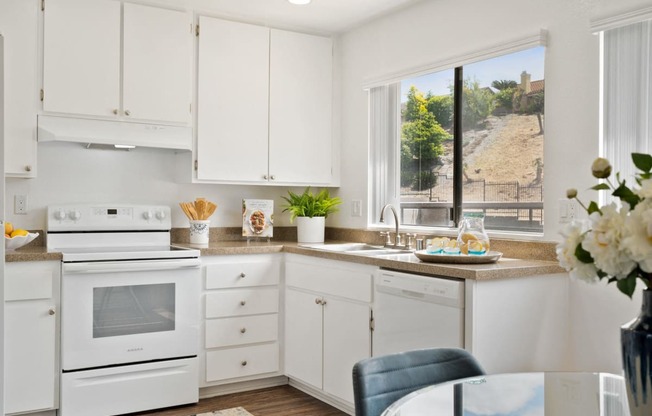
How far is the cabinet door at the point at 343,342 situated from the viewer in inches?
124

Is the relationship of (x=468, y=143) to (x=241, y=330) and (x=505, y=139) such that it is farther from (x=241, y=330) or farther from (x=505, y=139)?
(x=241, y=330)

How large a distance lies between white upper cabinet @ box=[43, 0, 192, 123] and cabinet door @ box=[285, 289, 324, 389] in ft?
4.30

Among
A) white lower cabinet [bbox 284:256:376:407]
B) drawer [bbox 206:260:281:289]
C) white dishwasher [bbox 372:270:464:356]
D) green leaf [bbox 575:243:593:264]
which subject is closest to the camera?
green leaf [bbox 575:243:593:264]

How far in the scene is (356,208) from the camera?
4.22 meters

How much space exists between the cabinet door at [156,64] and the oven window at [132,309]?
1021mm

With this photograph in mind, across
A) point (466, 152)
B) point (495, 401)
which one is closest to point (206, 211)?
point (466, 152)

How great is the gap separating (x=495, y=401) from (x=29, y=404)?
8.40 feet

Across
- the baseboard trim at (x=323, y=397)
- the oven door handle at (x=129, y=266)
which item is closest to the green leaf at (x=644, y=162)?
the baseboard trim at (x=323, y=397)

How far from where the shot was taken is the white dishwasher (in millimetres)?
2516

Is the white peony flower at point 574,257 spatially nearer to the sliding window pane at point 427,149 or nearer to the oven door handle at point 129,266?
the sliding window pane at point 427,149

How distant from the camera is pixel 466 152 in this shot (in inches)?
136

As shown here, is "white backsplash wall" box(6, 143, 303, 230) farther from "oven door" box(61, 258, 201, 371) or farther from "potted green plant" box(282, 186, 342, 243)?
"oven door" box(61, 258, 201, 371)

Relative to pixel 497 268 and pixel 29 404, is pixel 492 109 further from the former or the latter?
pixel 29 404

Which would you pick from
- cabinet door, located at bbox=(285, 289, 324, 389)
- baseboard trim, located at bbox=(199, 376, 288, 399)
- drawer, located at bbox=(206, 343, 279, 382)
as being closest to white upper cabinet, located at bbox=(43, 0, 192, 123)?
cabinet door, located at bbox=(285, 289, 324, 389)
